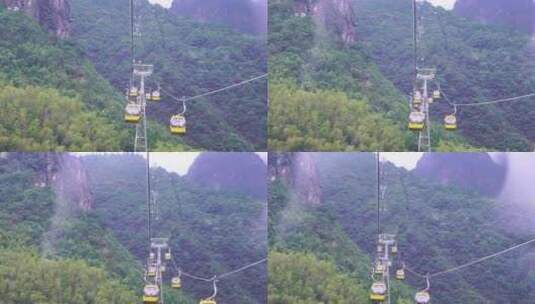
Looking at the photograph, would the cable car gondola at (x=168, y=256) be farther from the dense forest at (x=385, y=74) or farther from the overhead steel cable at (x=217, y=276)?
Answer: the dense forest at (x=385, y=74)

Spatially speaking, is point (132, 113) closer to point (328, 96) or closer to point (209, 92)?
point (209, 92)

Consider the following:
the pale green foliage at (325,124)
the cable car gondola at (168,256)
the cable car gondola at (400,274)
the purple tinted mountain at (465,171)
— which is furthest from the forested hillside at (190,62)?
the cable car gondola at (400,274)

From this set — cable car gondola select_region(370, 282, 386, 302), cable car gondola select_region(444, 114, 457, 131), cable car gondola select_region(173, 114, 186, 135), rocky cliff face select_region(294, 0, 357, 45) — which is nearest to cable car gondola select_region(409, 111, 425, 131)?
cable car gondola select_region(444, 114, 457, 131)

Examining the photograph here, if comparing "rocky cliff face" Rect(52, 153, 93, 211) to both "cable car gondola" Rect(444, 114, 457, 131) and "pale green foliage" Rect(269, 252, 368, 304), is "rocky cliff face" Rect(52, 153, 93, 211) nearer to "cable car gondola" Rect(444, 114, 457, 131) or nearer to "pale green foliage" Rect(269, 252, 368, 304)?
"pale green foliage" Rect(269, 252, 368, 304)

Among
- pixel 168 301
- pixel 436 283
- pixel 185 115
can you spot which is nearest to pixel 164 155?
pixel 185 115

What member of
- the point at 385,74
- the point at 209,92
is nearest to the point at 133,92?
the point at 209,92

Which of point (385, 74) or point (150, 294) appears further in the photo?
point (385, 74)

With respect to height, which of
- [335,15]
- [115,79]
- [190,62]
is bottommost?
[115,79]
